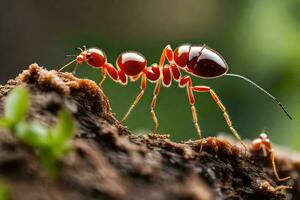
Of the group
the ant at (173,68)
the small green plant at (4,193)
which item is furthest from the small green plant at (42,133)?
the ant at (173,68)

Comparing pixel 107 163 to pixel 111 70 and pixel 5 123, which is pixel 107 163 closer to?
pixel 5 123

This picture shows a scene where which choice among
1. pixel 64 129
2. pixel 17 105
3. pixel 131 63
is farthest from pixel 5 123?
pixel 131 63

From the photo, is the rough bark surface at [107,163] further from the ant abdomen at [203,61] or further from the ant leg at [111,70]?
the ant leg at [111,70]

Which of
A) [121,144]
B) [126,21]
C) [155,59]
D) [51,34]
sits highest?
[126,21]

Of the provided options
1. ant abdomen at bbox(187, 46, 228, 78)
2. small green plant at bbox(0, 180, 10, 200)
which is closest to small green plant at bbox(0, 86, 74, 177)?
small green plant at bbox(0, 180, 10, 200)

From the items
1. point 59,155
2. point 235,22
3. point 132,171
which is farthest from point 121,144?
point 235,22

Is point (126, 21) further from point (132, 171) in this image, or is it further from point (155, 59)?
point (132, 171)
